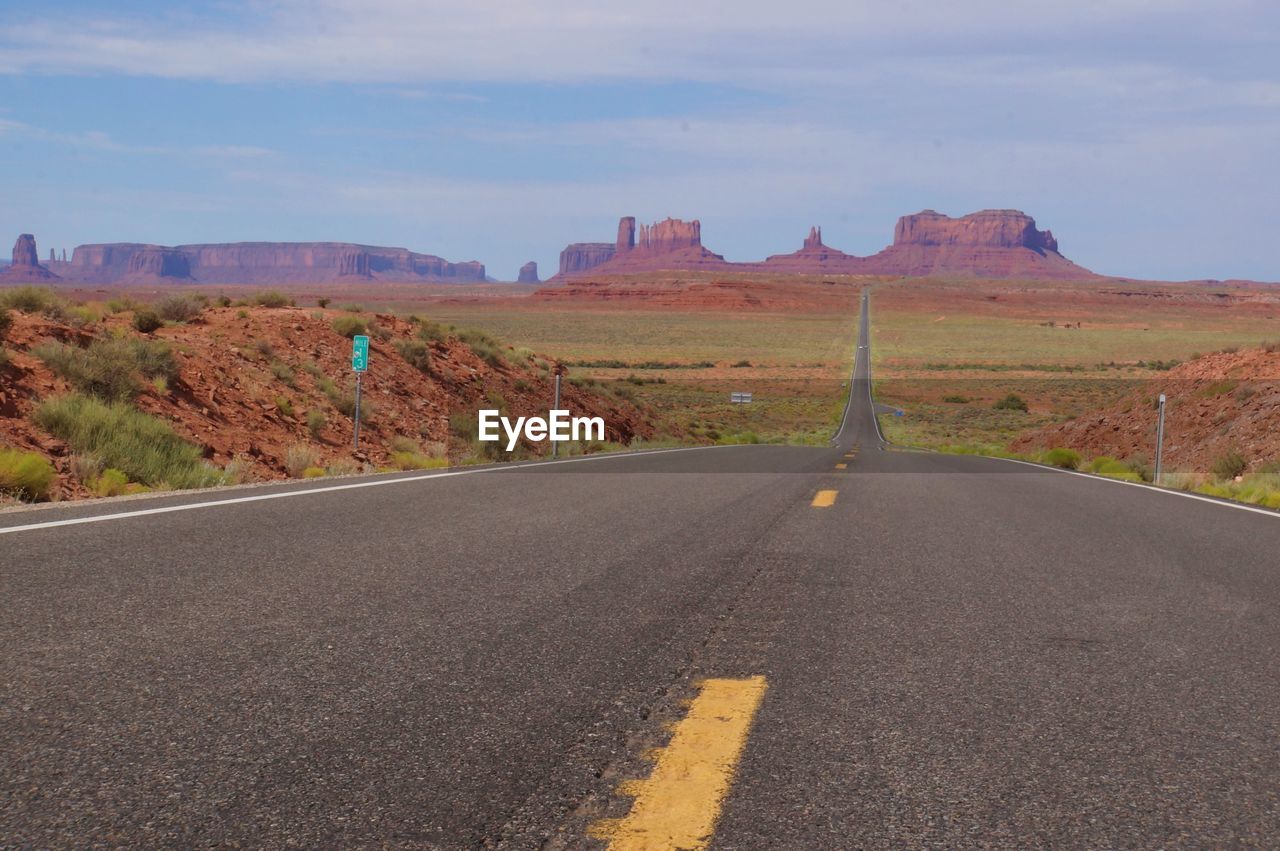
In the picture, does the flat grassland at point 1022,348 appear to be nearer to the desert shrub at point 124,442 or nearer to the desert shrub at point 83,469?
the desert shrub at point 124,442

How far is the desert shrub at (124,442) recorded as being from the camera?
40.5 feet

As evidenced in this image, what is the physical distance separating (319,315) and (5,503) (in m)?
18.1

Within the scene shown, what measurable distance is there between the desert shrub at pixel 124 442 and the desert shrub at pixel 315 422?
4.83 meters

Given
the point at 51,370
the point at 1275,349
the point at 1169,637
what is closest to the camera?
the point at 1169,637

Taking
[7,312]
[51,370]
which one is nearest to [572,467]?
[51,370]

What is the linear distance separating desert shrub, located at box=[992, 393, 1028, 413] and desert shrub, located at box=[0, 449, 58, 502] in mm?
61062

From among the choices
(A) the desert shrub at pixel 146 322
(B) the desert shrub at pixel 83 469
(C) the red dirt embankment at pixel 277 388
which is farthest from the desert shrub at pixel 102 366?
(A) the desert shrub at pixel 146 322

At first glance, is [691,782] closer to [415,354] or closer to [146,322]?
[146,322]

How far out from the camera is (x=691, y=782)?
309 centimetres

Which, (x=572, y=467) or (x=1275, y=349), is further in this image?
(x=1275, y=349)

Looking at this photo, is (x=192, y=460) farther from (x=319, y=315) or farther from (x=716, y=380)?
(x=716, y=380)

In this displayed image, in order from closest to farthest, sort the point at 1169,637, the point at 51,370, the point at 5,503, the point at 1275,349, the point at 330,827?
the point at 330,827
the point at 1169,637
the point at 5,503
the point at 51,370
the point at 1275,349

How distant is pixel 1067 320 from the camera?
529 feet

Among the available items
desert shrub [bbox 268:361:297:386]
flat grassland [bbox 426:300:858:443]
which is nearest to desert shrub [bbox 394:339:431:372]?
desert shrub [bbox 268:361:297:386]
